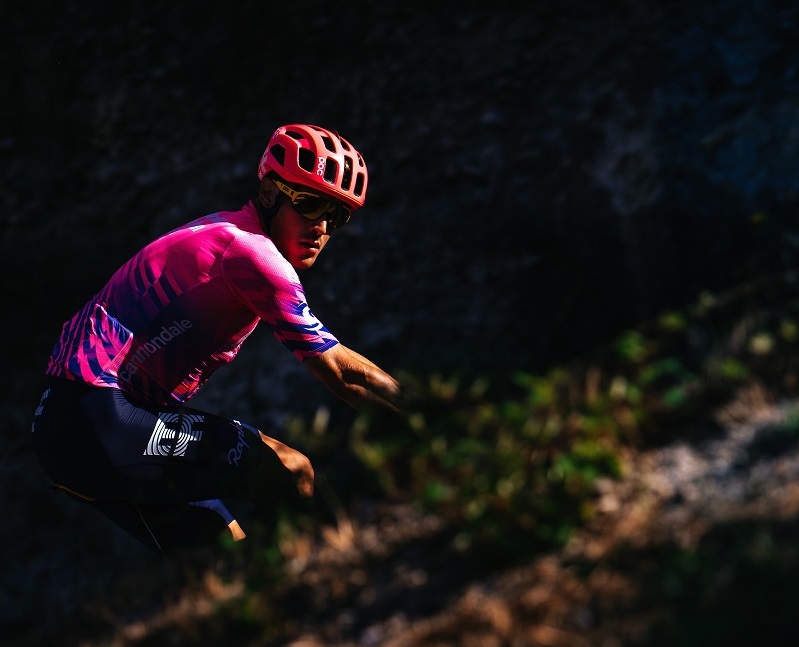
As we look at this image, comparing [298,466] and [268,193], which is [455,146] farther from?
[298,466]

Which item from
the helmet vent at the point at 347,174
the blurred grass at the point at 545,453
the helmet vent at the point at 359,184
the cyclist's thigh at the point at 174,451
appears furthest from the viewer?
the helmet vent at the point at 359,184

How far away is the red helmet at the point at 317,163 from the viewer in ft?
15.4

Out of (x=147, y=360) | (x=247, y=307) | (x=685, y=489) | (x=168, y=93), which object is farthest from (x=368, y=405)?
(x=168, y=93)

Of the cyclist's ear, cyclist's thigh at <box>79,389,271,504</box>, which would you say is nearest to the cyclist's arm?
cyclist's thigh at <box>79,389,271,504</box>

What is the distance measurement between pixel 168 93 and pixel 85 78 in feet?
2.15

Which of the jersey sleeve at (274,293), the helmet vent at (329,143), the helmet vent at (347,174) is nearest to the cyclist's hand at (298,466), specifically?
the jersey sleeve at (274,293)

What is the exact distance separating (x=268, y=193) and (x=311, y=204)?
0.21 metres

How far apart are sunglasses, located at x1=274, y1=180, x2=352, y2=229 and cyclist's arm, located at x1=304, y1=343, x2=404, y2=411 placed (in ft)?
2.34

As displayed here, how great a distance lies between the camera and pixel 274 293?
14.4 feet

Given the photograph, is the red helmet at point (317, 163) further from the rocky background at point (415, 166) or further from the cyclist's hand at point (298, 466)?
the rocky background at point (415, 166)

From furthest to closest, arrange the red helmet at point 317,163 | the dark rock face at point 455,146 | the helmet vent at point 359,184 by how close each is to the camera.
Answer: the dark rock face at point 455,146 → the helmet vent at point 359,184 → the red helmet at point 317,163

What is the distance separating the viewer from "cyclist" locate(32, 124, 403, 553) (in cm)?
443

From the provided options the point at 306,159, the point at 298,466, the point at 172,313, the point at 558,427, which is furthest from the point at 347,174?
the point at 558,427

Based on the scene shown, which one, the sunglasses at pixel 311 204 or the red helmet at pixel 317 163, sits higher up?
the red helmet at pixel 317 163
